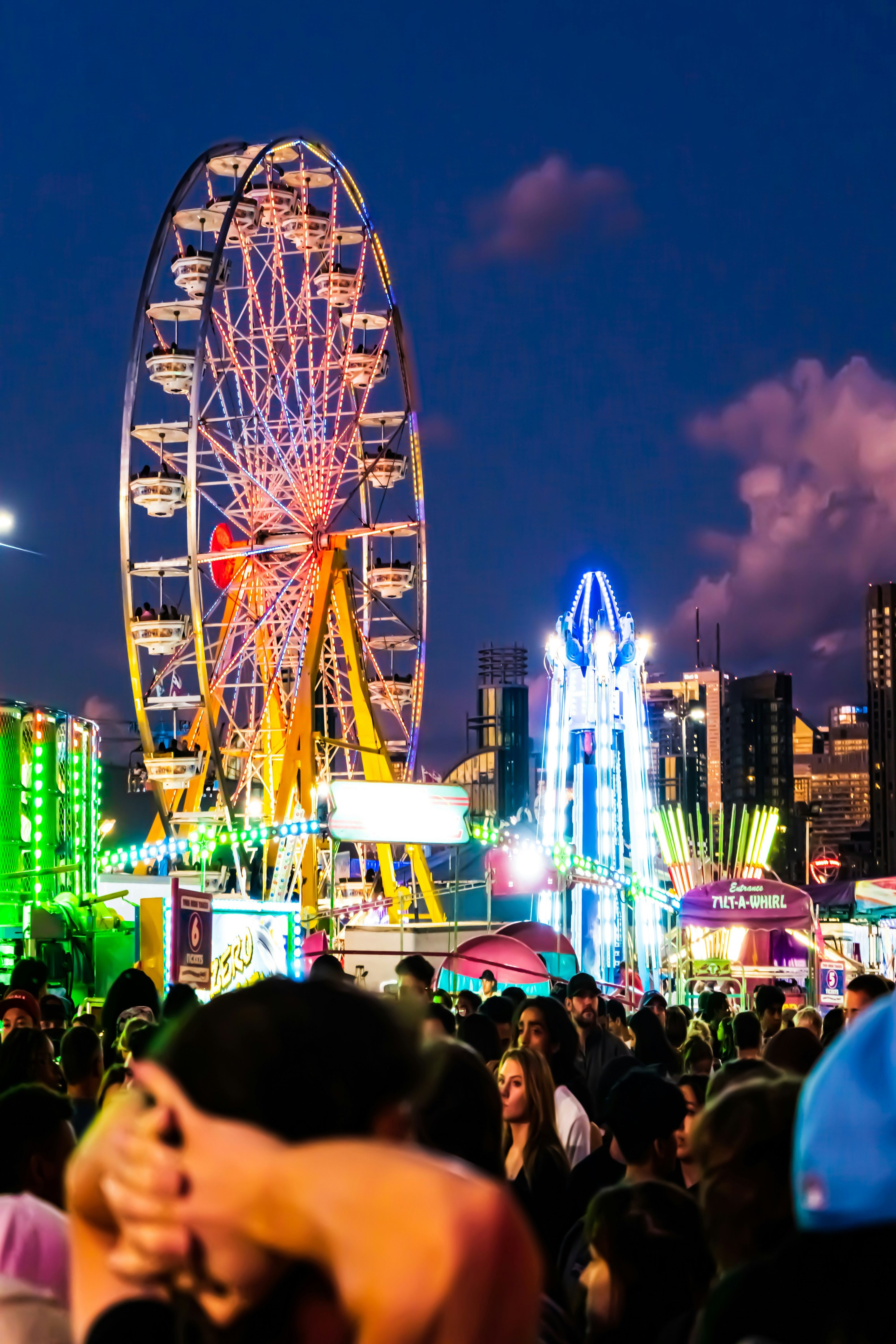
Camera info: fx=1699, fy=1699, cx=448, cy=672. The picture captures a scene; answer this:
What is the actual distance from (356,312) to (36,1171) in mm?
36481

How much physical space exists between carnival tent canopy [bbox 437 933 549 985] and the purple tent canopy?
8.81 m

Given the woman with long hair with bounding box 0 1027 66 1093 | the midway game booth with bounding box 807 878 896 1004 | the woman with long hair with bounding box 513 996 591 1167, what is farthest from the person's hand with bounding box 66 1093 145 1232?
the midway game booth with bounding box 807 878 896 1004

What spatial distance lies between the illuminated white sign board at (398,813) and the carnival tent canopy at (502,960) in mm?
12001

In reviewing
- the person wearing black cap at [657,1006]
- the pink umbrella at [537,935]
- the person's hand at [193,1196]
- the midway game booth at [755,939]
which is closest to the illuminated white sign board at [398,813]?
the midway game booth at [755,939]

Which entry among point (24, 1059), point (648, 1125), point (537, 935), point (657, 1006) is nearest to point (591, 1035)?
point (24, 1059)

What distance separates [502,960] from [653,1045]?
19.5 ft

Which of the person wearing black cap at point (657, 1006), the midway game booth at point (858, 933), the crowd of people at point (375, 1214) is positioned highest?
the crowd of people at point (375, 1214)

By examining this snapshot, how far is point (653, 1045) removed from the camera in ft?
34.4

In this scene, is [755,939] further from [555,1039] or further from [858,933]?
[555,1039]

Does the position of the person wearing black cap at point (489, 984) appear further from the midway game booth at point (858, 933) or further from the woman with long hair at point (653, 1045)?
the midway game booth at point (858, 933)

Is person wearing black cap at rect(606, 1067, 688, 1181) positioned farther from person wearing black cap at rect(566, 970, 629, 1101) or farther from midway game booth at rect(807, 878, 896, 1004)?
midway game booth at rect(807, 878, 896, 1004)

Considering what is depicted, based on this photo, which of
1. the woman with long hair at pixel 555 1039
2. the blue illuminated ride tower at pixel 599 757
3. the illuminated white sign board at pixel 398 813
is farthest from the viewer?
the blue illuminated ride tower at pixel 599 757

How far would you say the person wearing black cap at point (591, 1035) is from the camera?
9.30m

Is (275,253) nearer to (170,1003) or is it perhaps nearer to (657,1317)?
(170,1003)
